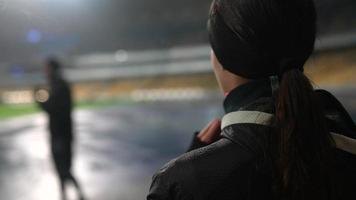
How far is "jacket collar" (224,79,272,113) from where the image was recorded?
665 millimetres

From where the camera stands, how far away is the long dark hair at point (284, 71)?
24.6 inches

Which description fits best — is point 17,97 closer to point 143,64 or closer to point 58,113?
point 143,64

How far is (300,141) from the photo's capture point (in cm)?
63

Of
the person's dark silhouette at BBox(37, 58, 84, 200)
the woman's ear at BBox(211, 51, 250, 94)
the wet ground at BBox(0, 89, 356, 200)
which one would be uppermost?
the woman's ear at BBox(211, 51, 250, 94)

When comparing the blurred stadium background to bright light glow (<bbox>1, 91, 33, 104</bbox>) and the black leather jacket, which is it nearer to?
bright light glow (<bbox>1, 91, 33, 104</bbox>)

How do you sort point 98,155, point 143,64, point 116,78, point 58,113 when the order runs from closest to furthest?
point 58,113 → point 98,155 → point 143,64 → point 116,78

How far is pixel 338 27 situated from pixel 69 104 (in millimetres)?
8795

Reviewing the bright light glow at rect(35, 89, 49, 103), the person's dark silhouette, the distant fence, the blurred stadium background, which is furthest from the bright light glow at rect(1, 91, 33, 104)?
the person's dark silhouette

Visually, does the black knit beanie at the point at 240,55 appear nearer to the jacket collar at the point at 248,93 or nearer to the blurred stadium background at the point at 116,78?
the jacket collar at the point at 248,93

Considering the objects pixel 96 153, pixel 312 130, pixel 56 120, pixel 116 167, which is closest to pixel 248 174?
pixel 312 130

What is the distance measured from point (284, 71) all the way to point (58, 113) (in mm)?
2901

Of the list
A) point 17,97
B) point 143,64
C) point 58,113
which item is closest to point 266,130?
point 58,113

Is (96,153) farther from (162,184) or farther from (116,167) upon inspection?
(162,184)

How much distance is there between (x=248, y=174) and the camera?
628 millimetres
